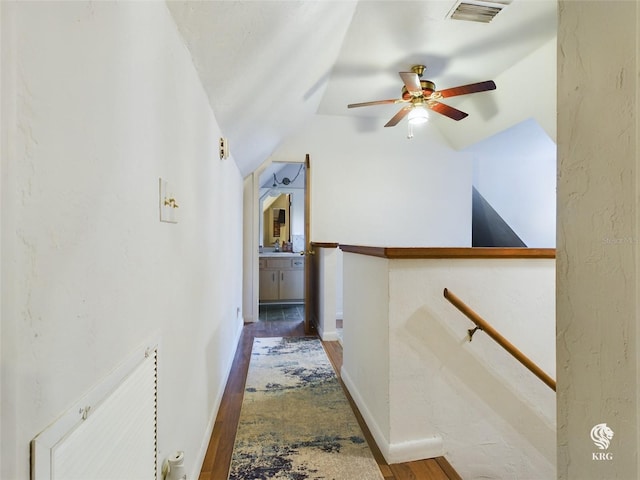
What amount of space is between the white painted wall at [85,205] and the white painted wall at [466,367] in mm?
973

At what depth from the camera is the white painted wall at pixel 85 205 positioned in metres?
0.40

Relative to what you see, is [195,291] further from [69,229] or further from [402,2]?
[402,2]

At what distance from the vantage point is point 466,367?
5.28 feet

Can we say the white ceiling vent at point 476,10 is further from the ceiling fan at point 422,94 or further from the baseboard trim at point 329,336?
the baseboard trim at point 329,336

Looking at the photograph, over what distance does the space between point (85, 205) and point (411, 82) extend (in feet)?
8.71

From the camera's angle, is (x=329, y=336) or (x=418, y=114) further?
(x=329, y=336)

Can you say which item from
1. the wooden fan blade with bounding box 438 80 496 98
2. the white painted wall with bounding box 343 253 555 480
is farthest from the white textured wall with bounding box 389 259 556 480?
the wooden fan blade with bounding box 438 80 496 98

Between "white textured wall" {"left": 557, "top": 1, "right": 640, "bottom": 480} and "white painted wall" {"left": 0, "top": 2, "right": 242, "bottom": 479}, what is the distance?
2.87 feet

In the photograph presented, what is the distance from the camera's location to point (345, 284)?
90.7 inches

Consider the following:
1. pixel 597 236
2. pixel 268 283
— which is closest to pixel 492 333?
pixel 597 236

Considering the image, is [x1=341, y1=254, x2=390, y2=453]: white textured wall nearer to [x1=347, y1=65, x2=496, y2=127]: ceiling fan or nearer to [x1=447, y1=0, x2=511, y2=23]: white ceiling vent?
[x1=347, y1=65, x2=496, y2=127]: ceiling fan

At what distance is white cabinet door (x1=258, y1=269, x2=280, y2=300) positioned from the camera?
5.20 metres

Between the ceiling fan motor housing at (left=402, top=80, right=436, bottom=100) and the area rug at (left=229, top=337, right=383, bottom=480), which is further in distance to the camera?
the ceiling fan motor housing at (left=402, top=80, right=436, bottom=100)

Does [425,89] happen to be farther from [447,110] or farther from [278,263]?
[278,263]
